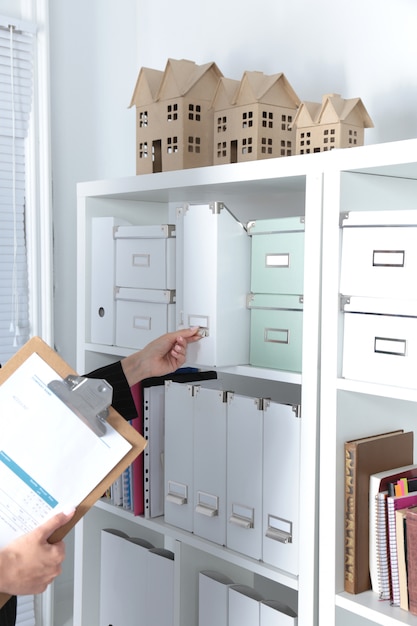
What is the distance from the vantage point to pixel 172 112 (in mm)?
1904

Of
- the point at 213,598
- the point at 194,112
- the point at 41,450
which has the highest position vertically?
the point at 194,112

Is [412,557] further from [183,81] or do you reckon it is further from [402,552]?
[183,81]

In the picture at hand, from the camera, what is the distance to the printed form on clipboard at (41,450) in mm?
1229

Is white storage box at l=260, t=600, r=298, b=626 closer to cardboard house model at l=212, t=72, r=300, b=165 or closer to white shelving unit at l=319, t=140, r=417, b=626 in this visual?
white shelving unit at l=319, t=140, r=417, b=626

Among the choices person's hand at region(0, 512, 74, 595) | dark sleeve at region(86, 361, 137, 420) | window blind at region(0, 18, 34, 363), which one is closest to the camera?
person's hand at region(0, 512, 74, 595)

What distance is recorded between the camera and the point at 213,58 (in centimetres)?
239

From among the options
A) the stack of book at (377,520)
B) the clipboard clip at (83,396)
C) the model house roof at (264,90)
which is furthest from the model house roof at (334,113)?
the clipboard clip at (83,396)

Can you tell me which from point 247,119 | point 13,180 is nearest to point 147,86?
point 247,119

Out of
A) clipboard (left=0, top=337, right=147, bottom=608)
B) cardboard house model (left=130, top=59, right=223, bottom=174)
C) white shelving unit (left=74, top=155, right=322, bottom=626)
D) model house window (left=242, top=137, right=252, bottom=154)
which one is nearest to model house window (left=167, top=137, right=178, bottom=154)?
cardboard house model (left=130, top=59, right=223, bottom=174)

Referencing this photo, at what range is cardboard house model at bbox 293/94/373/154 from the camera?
1.62 metres

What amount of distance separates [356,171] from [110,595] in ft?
4.59

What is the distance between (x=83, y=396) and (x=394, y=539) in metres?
0.63

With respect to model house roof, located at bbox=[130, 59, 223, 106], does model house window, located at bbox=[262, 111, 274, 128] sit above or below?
below

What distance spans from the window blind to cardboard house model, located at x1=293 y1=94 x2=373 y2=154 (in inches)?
51.5
